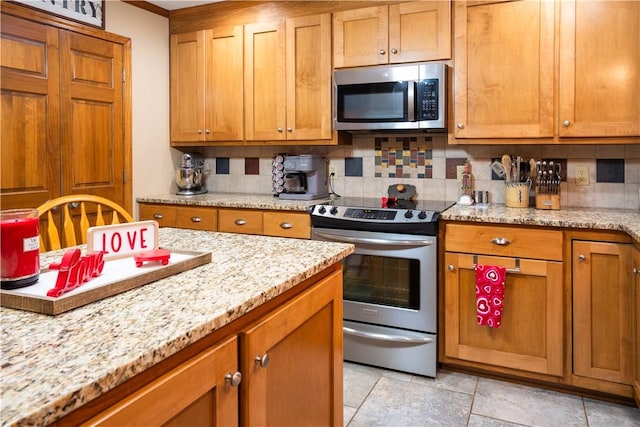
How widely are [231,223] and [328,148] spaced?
90 centimetres

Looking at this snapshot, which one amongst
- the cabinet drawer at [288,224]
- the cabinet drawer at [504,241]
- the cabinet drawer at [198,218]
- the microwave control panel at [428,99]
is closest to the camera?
the cabinet drawer at [504,241]

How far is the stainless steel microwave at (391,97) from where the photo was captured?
274cm

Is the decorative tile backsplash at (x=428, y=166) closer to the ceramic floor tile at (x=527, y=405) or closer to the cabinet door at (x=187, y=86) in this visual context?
the cabinet door at (x=187, y=86)

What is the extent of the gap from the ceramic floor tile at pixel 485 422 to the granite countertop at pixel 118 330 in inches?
51.5

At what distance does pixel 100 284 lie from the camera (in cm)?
98

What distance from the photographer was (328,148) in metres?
3.49

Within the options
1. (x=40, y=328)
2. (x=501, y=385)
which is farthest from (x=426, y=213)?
(x=40, y=328)

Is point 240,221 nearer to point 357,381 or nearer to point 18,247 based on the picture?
point 357,381

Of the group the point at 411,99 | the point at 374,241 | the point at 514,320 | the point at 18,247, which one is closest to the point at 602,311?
the point at 514,320

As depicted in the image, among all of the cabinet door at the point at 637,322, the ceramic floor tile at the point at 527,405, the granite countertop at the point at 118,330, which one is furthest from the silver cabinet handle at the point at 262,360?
the cabinet door at the point at 637,322

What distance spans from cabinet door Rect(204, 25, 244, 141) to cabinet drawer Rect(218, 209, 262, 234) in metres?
0.62

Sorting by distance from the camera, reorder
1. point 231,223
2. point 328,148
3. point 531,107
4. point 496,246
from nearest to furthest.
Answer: point 496,246
point 531,107
point 231,223
point 328,148

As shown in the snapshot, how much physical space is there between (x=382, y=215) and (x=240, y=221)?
992mm

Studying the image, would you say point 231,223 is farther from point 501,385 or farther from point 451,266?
point 501,385
